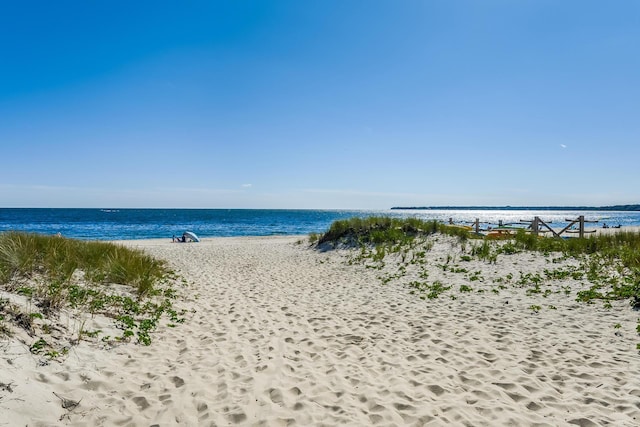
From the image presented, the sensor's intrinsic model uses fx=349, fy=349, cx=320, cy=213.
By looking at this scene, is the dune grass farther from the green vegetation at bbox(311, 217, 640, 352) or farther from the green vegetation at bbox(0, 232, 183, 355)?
the green vegetation at bbox(0, 232, 183, 355)

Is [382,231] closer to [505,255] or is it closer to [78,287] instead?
[505,255]

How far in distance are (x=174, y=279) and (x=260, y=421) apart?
325 inches

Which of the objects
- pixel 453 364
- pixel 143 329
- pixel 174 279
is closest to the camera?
pixel 453 364

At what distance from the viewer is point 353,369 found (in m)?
5.04

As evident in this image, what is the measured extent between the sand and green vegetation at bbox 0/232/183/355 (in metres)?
0.50

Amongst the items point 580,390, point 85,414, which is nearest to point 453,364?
point 580,390

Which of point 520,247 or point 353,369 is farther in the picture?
point 520,247

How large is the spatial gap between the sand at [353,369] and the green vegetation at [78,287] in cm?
50

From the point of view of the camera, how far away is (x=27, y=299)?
5.59 metres

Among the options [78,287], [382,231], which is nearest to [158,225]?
[382,231]

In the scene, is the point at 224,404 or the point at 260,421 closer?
the point at 260,421

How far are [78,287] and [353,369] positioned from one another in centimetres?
594

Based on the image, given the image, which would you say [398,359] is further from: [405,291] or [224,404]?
[405,291]

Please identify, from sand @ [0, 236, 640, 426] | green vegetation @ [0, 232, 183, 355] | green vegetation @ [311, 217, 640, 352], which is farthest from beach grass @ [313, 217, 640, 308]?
green vegetation @ [0, 232, 183, 355]
